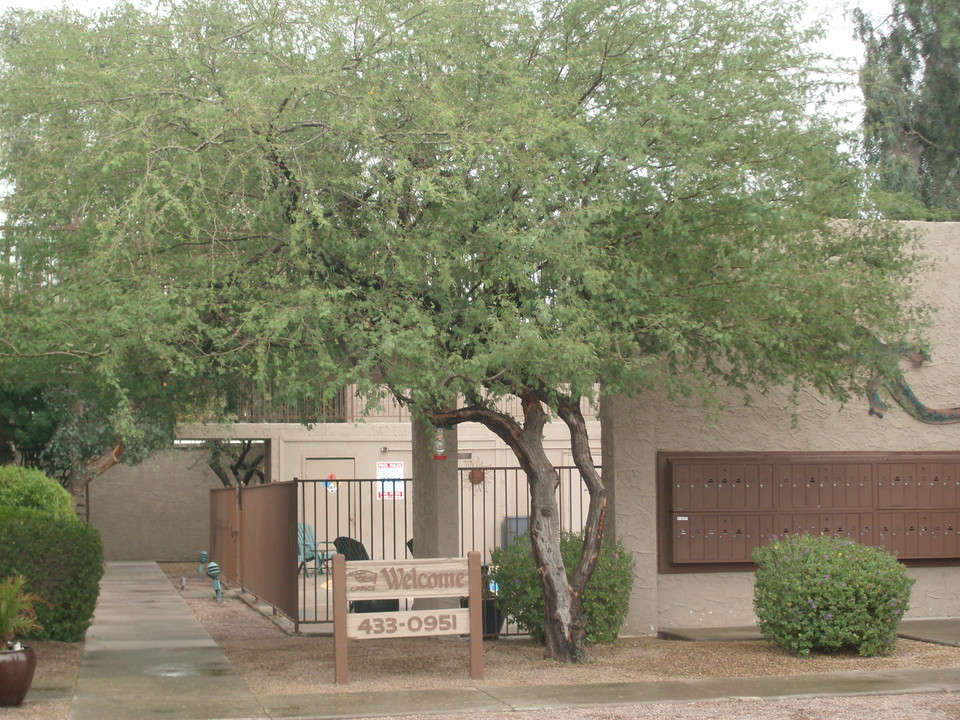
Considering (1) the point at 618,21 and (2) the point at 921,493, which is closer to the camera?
(1) the point at 618,21

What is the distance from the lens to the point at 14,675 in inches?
364

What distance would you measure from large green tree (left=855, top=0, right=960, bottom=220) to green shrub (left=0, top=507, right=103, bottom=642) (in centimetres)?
2148

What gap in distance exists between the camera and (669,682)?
1045 centimetres

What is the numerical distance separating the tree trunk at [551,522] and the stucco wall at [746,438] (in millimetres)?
1847

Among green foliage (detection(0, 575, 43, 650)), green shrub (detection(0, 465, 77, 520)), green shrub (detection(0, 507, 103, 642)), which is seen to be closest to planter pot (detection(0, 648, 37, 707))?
green foliage (detection(0, 575, 43, 650))

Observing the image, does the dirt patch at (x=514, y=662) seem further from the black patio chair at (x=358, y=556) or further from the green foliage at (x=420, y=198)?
→ the green foliage at (x=420, y=198)

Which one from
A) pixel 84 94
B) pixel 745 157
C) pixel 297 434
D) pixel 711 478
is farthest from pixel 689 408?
pixel 297 434

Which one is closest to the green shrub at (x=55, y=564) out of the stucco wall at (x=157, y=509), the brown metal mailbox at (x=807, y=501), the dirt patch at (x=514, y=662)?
the dirt patch at (x=514, y=662)

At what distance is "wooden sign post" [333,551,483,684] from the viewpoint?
34.2 ft

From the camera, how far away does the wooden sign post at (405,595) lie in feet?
34.2

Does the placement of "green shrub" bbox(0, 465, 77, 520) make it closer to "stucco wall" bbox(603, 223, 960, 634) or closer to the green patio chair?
the green patio chair

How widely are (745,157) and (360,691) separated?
19.4ft

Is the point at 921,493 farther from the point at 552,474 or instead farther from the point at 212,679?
the point at 212,679

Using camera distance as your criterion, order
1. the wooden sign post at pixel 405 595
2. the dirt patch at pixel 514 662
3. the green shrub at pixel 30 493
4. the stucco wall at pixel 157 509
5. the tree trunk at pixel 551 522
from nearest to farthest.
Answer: the wooden sign post at pixel 405 595, the dirt patch at pixel 514 662, the tree trunk at pixel 551 522, the green shrub at pixel 30 493, the stucco wall at pixel 157 509
